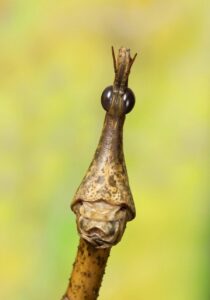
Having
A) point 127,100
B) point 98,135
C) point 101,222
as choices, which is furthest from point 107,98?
point 98,135

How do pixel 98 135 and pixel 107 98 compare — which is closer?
Answer: pixel 107 98

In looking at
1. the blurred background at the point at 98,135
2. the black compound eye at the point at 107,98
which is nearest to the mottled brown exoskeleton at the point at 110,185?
the black compound eye at the point at 107,98

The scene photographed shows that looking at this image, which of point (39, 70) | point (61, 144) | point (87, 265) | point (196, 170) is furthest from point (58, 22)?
point (87, 265)

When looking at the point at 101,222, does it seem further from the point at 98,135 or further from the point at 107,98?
the point at 98,135

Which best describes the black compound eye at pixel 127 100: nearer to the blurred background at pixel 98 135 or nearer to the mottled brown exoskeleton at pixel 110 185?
the mottled brown exoskeleton at pixel 110 185

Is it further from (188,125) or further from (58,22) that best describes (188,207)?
(58,22)
